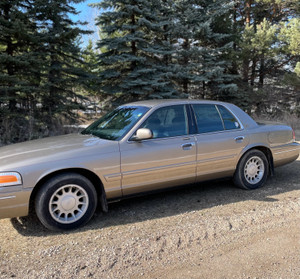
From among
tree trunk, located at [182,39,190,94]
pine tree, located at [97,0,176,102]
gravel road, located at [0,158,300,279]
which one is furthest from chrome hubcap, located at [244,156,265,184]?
tree trunk, located at [182,39,190,94]

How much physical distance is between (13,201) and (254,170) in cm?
384

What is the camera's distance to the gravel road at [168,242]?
8.29ft

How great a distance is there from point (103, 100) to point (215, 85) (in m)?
7.49

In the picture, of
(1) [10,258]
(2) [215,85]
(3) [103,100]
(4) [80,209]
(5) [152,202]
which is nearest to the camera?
(1) [10,258]

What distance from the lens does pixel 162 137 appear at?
389cm

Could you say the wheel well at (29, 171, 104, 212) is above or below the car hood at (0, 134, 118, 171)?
below

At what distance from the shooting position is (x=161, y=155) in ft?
12.4

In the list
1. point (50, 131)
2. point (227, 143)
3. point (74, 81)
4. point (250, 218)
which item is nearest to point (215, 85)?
point (74, 81)

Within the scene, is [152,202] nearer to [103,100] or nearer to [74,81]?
[74,81]

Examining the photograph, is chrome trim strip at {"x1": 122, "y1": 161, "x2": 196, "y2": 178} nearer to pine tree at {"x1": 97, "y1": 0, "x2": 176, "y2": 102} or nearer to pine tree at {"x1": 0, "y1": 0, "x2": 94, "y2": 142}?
pine tree at {"x1": 0, "y1": 0, "x2": 94, "y2": 142}

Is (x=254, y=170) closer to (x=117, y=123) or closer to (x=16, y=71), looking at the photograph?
(x=117, y=123)

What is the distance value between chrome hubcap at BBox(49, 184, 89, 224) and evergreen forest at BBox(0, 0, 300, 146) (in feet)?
A: 20.2

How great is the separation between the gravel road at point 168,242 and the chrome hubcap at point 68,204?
0.20m

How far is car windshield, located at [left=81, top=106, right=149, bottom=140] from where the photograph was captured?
380 centimetres
